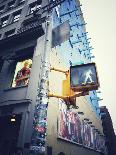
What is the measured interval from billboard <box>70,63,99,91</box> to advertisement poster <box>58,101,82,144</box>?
7924 millimetres

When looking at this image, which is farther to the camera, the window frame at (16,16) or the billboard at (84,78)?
the window frame at (16,16)

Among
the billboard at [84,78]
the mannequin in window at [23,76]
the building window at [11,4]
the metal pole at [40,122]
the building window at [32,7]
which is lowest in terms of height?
the metal pole at [40,122]

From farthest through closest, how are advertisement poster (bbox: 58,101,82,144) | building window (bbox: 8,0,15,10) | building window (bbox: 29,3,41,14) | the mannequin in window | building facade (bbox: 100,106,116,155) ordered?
building facade (bbox: 100,106,116,155) < building window (bbox: 8,0,15,10) < building window (bbox: 29,3,41,14) < the mannequin in window < advertisement poster (bbox: 58,101,82,144)

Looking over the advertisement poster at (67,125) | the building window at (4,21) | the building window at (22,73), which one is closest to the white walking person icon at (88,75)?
the advertisement poster at (67,125)

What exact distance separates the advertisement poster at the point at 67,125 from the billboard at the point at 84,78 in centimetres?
792

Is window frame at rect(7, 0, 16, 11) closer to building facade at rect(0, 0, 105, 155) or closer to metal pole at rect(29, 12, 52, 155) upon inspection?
building facade at rect(0, 0, 105, 155)

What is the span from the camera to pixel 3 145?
12.9 meters

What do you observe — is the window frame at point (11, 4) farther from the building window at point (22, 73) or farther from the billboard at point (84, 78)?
the billboard at point (84, 78)

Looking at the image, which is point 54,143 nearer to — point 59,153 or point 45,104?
point 59,153

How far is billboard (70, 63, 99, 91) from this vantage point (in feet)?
18.1

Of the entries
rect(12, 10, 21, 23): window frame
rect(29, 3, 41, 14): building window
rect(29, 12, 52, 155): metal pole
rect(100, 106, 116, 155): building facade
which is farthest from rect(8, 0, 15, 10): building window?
rect(100, 106, 116, 155): building facade

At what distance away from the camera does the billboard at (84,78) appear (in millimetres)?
5516

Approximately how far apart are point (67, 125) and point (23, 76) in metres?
4.81

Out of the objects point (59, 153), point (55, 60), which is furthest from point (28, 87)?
point (59, 153)
